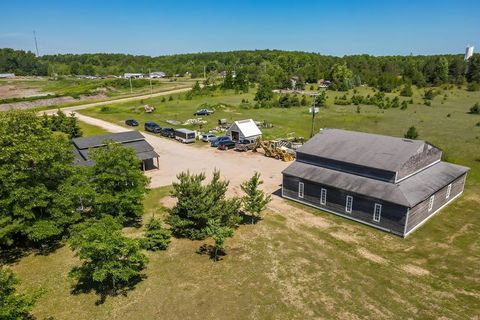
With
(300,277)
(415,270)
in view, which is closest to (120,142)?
(300,277)

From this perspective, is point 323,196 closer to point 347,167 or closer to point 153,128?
point 347,167

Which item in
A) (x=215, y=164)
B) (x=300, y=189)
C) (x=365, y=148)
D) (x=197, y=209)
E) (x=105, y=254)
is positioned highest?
(x=365, y=148)

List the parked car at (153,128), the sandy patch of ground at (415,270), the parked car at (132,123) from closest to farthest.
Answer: the sandy patch of ground at (415,270), the parked car at (153,128), the parked car at (132,123)

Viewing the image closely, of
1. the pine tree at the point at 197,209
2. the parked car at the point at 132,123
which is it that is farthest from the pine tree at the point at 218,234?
the parked car at the point at 132,123

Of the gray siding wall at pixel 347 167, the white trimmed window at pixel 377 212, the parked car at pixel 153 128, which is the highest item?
the gray siding wall at pixel 347 167

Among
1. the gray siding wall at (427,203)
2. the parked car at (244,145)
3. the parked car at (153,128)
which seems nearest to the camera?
the gray siding wall at (427,203)

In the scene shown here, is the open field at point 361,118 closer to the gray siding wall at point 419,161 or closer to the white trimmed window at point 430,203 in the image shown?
the gray siding wall at point 419,161
